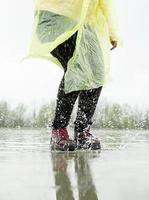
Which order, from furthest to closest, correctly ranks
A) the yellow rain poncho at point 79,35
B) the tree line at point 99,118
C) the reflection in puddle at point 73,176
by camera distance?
the tree line at point 99,118
the yellow rain poncho at point 79,35
the reflection in puddle at point 73,176

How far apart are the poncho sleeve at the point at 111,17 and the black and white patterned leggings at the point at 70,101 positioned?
0.31 metres

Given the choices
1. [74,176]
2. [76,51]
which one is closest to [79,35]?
[76,51]

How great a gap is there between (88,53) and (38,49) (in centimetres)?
36

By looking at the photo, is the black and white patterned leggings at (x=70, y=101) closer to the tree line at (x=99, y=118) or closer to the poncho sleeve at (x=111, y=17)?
the poncho sleeve at (x=111, y=17)

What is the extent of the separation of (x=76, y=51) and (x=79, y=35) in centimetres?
11

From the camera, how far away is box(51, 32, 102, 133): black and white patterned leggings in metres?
3.49

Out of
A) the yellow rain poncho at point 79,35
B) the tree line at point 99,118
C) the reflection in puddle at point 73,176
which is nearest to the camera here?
the reflection in puddle at point 73,176

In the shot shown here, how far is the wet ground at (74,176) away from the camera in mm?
1631

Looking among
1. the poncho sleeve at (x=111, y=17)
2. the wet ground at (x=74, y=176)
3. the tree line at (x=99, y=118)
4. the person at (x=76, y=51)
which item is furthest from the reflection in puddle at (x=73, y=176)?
the tree line at (x=99, y=118)

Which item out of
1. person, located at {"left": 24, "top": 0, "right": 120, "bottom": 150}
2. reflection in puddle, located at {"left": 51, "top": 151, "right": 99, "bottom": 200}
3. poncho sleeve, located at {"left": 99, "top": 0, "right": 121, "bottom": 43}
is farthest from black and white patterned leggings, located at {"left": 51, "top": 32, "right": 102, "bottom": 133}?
reflection in puddle, located at {"left": 51, "top": 151, "right": 99, "bottom": 200}

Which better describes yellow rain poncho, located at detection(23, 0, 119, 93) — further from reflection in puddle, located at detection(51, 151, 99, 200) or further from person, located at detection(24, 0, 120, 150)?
reflection in puddle, located at detection(51, 151, 99, 200)

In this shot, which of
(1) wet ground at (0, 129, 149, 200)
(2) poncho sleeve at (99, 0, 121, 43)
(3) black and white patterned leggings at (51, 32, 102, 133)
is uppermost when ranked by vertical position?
(2) poncho sleeve at (99, 0, 121, 43)

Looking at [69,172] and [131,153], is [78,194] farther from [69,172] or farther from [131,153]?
[131,153]

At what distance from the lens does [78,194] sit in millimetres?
1609
